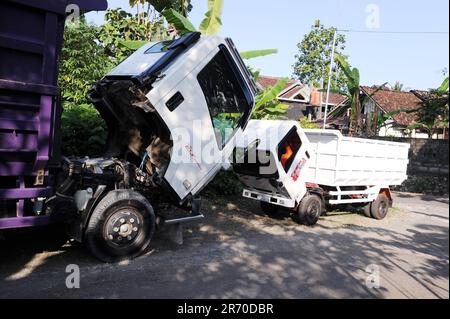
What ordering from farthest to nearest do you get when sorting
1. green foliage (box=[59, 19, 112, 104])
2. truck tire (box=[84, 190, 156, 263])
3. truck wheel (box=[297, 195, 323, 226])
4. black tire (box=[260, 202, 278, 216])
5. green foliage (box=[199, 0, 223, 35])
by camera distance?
1. green foliage (box=[199, 0, 223, 35])
2. green foliage (box=[59, 19, 112, 104])
3. black tire (box=[260, 202, 278, 216])
4. truck wheel (box=[297, 195, 323, 226])
5. truck tire (box=[84, 190, 156, 263])

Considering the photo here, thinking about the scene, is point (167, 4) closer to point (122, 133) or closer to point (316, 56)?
point (122, 133)

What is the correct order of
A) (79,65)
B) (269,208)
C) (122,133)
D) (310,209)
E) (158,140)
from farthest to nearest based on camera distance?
(79,65) < (269,208) < (310,209) < (122,133) < (158,140)

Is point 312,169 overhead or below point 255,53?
below

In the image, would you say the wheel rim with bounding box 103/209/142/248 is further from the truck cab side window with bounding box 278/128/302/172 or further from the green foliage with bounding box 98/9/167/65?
the green foliage with bounding box 98/9/167/65

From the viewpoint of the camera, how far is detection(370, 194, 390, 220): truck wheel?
1039 cm

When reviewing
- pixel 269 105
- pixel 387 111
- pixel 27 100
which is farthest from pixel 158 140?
pixel 387 111

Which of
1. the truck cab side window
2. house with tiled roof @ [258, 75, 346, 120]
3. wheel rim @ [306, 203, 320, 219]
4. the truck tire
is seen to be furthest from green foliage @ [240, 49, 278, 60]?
house with tiled roof @ [258, 75, 346, 120]

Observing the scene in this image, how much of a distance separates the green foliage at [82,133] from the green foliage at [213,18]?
4.11 meters

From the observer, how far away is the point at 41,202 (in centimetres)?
484

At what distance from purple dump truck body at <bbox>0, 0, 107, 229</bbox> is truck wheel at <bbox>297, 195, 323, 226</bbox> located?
17.3 ft

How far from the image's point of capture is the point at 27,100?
456 cm

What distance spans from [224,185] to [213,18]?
4308 millimetres

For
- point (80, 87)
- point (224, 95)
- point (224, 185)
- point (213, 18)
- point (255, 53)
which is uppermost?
point (213, 18)

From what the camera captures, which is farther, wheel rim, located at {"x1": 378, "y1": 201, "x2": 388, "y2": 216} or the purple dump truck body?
wheel rim, located at {"x1": 378, "y1": 201, "x2": 388, "y2": 216}
